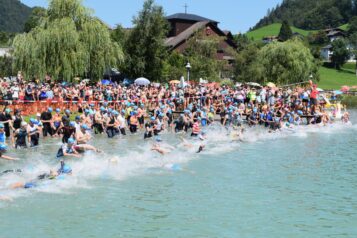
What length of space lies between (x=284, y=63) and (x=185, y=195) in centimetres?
4825

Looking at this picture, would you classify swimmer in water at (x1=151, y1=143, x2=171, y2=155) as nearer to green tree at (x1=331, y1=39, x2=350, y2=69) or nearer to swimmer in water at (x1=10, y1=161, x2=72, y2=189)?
swimmer in water at (x1=10, y1=161, x2=72, y2=189)

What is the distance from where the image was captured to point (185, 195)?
51.8ft

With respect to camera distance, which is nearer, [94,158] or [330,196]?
[330,196]

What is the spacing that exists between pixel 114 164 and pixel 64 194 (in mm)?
4108

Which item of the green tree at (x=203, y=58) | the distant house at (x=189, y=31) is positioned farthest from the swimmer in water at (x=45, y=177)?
the distant house at (x=189, y=31)

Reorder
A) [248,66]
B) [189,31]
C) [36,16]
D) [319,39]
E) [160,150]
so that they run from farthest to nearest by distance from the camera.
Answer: [319,39], [189,31], [248,66], [36,16], [160,150]

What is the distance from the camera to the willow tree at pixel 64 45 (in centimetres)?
3600

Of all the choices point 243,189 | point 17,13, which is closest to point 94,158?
point 243,189

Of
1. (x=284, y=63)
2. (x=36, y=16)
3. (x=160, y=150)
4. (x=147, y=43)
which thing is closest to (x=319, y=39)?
(x=284, y=63)

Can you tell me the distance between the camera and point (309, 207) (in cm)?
1481

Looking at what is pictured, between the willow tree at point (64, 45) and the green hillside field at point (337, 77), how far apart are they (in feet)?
187

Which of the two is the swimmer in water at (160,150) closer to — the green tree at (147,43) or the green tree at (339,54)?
the green tree at (147,43)

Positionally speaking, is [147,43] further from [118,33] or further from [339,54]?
[339,54]

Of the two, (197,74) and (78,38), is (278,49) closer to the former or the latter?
(197,74)
